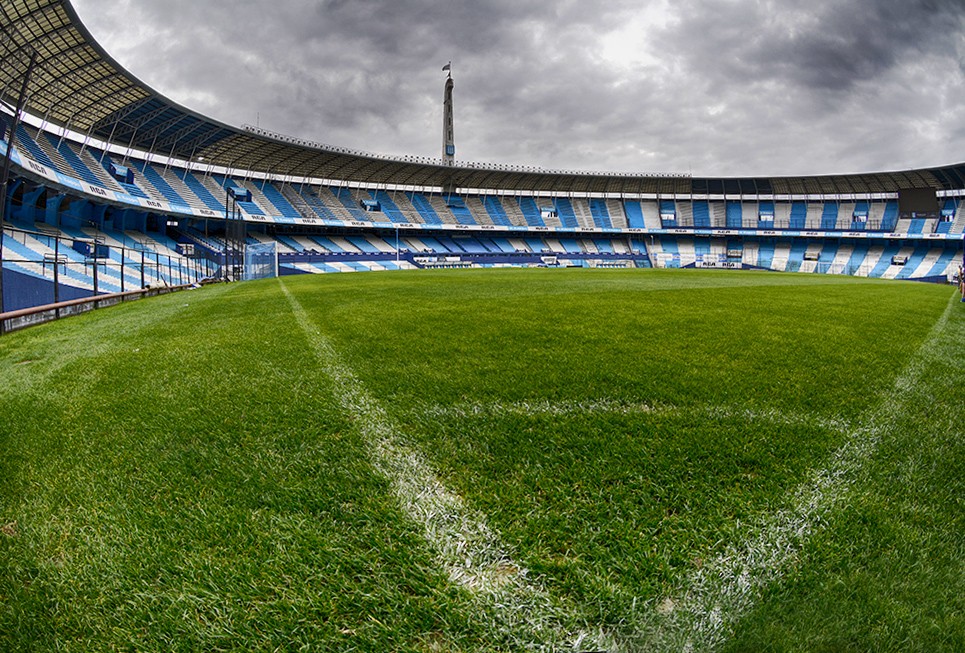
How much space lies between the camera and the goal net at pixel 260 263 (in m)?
27.8

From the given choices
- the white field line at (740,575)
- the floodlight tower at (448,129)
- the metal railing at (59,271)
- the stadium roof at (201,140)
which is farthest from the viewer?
the floodlight tower at (448,129)

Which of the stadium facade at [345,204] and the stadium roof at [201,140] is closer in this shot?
the stadium roof at [201,140]

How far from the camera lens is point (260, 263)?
27906 mm

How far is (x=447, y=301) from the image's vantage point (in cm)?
763

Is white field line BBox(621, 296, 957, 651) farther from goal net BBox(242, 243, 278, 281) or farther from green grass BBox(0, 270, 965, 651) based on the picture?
goal net BBox(242, 243, 278, 281)

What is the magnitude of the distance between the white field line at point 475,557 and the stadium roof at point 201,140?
34.4 ft

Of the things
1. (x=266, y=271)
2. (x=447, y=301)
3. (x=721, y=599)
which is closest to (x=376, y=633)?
(x=721, y=599)

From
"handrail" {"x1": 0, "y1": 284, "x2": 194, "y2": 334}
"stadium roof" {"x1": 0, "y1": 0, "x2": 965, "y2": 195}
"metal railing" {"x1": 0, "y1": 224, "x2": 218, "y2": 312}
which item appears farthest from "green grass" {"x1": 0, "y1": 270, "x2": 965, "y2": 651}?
"stadium roof" {"x1": 0, "y1": 0, "x2": 965, "y2": 195}

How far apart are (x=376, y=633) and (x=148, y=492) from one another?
1.14 metres

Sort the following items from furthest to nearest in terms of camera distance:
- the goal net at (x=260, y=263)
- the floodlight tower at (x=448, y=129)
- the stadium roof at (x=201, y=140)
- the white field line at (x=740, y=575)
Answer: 1. the floodlight tower at (x=448, y=129)
2. the goal net at (x=260, y=263)
3. the stadium roof at (x=201, y=140)
4. the white field line at (x=740, y=575)

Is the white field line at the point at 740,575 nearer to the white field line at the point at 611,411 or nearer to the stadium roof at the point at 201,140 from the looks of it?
the white field line at the point at 611,411

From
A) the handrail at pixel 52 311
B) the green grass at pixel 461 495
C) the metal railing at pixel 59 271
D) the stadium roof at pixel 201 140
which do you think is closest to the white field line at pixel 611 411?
the green grass at pixel 461 495

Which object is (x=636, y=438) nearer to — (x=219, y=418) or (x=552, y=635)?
(x=552, y=635)

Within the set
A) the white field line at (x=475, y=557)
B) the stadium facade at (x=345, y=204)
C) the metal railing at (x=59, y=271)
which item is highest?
the stadium facade at (x=345, y=204)
